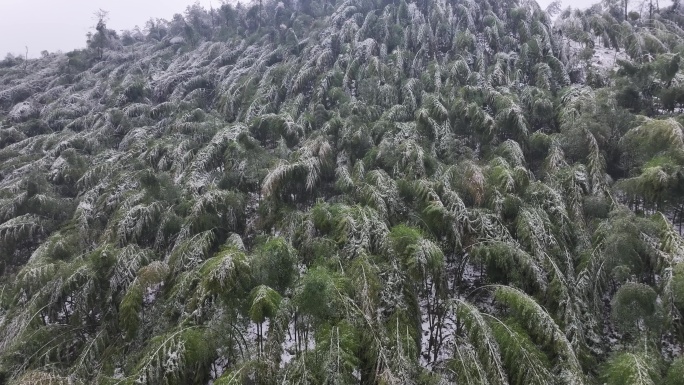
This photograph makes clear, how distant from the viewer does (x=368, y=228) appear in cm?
923

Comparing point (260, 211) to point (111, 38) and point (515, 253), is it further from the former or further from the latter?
point (111, 38)

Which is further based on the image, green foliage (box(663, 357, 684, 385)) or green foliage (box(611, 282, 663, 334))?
green foliage (box(611, 282, 663, 334))

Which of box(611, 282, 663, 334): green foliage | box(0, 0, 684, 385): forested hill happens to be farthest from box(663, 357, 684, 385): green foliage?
box(611, 282, 663, 334): green foliage

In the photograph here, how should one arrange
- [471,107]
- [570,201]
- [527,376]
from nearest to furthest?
[527,376]
[570,201]
[471,107]

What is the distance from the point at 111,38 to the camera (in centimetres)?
4034

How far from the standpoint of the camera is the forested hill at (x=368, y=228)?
288 inches

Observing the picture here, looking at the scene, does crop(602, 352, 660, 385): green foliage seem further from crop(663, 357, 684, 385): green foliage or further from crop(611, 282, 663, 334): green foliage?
crop(611, 282, 663, 334): green foliage

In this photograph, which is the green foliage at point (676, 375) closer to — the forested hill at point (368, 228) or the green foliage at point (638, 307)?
the forested hill at point (368, 228)

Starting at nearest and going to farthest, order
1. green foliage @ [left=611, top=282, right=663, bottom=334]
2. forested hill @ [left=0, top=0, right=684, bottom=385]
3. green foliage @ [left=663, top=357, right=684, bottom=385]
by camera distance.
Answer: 1. green foliage @ [left=663, top=357, right=684, bottom=385]
2. forested hill @ [left=0, top=0, right=684, bottom=385]
3. green foliage @ [left=611, top=282, right=663, bottom=334]

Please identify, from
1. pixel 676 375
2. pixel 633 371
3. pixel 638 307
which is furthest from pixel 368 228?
pixel 676 375

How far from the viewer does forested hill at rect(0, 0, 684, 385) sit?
731 cm

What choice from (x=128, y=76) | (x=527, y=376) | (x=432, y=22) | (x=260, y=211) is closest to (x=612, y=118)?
(x=527, y=376)

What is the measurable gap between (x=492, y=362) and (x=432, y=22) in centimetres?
2506

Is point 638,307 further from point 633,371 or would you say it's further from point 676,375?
point 633,371
